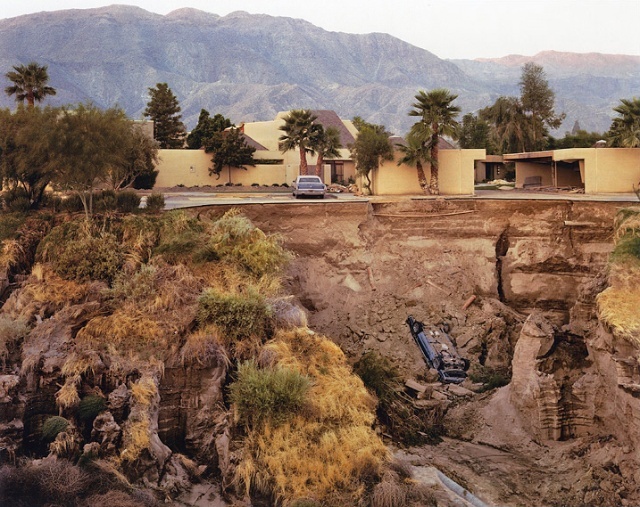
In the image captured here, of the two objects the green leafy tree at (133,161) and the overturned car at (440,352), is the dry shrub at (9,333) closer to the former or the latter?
the green leafy tree at (133,161)

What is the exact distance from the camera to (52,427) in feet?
42.5

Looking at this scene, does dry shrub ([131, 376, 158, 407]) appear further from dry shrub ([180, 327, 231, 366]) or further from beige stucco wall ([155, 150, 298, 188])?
beige stucco wall ([155, 150, 298, 188])

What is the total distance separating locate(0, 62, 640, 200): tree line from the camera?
65.4 ft

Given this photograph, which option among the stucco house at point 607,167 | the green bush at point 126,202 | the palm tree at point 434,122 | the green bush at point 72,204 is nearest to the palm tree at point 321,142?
the palm tree at point 434,122

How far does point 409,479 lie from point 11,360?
8541 millimetres

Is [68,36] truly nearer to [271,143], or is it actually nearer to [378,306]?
[271,143]

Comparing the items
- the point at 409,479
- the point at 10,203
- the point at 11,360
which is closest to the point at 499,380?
the point at 409,479

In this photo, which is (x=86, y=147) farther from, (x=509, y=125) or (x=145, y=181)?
(x=509, y=125)

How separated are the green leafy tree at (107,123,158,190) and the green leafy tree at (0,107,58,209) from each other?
184 cm

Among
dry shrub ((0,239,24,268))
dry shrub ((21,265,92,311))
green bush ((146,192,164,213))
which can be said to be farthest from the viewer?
green bush ((146,192,164,213))

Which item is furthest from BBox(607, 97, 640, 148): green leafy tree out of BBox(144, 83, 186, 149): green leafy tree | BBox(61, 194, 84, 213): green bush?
BBox(144, 83, 186, 149): green leafy tree

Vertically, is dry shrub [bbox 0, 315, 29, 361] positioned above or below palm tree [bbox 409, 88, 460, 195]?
below

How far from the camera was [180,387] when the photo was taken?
1464 centimetres

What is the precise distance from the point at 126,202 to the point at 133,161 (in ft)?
25.8
